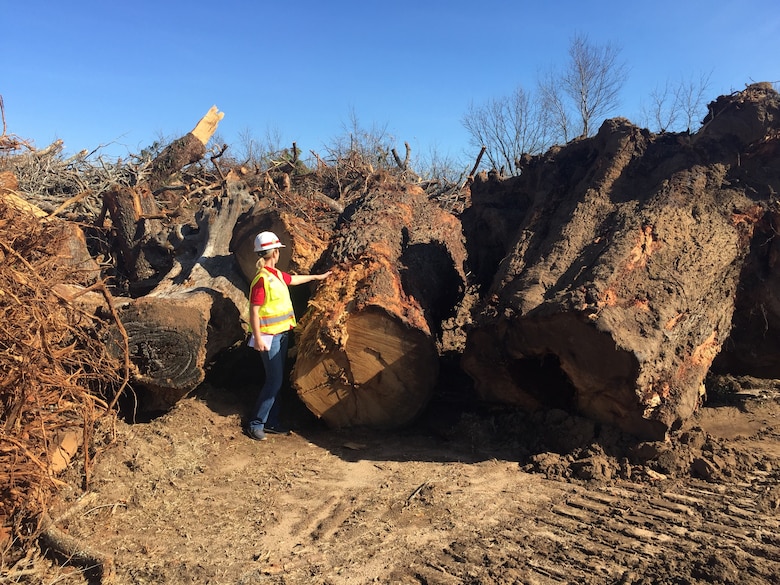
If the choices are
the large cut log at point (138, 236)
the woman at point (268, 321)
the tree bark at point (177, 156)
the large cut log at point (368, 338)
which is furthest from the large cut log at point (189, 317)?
the tree bark at point (177, 156)

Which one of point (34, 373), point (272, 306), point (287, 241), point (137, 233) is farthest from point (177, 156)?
point (34, 373)

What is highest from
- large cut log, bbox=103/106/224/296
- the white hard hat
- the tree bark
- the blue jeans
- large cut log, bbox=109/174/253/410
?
the tree bark

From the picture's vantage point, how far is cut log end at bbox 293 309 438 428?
177 inches

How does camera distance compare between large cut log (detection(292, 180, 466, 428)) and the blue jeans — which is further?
the blue jeans

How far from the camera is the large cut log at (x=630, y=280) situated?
3.75m

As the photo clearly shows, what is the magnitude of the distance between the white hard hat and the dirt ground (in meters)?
1.46

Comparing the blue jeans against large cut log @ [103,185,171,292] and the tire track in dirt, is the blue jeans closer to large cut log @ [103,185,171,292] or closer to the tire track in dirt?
the tire track in dirt

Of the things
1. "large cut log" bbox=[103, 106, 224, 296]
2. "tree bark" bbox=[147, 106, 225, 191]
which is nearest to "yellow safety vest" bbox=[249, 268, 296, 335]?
"large cut log" bbox=[103, 106, 224, 296]

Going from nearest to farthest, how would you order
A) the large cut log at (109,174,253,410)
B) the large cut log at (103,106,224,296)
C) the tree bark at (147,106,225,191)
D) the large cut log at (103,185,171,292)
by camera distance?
the large cut log at (109,174,253,410) → the large cut log at (103,106,224,296) → the large cut log at (103,185,171,292) → the tree bark at (147,106,225,191)

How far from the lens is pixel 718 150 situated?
4.78 m

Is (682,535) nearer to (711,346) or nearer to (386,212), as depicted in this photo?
(711,346)

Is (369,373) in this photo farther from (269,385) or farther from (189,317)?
(189,317)

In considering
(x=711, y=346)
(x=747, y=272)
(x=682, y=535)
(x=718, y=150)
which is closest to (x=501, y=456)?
(x=682, y=535)

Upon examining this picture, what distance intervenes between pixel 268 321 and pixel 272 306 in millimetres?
133
